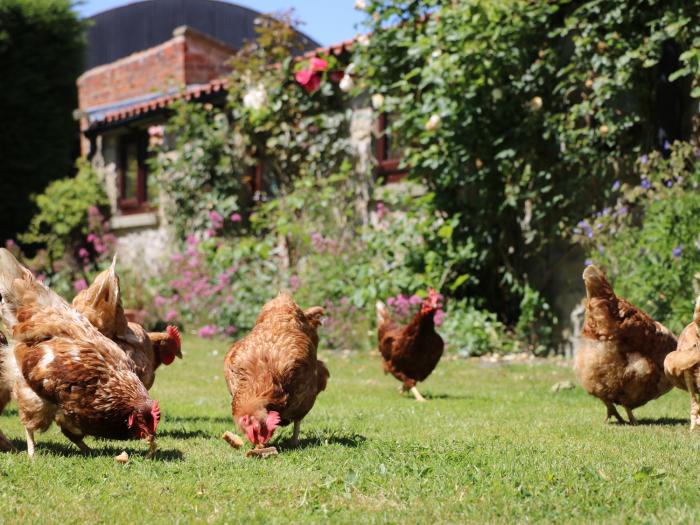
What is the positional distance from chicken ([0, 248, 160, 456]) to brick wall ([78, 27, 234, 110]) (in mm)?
12682

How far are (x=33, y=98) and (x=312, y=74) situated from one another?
30.0 feet

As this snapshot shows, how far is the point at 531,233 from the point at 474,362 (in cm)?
210

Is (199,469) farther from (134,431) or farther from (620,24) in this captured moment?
(620,24)

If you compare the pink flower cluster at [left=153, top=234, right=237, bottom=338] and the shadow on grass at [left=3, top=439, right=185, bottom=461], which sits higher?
the pink flower cluster at [left=153, top=234, right=237, bottom=338]

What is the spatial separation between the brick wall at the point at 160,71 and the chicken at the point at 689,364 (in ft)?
44.2

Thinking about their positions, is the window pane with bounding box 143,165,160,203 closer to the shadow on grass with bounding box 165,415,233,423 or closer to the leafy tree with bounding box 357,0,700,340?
the leafy tree with bounding box 357,0,700,340

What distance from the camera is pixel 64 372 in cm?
453

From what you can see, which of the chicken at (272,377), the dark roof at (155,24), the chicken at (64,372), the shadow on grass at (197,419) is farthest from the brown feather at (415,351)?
the dark roof at (155,24)

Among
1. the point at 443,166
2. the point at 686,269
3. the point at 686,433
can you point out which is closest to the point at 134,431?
the point at 686,433

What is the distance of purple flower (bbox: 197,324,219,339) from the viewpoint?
1286cm

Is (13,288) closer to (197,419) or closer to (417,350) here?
(197,419)

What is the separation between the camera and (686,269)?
8492mm

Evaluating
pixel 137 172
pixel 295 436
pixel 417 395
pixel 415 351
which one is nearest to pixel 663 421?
pixel 417 395

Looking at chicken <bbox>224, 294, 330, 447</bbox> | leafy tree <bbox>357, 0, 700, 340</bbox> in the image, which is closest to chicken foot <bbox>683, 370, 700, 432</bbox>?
chicken <bbox>224, 294, 330, 447</bbox>
